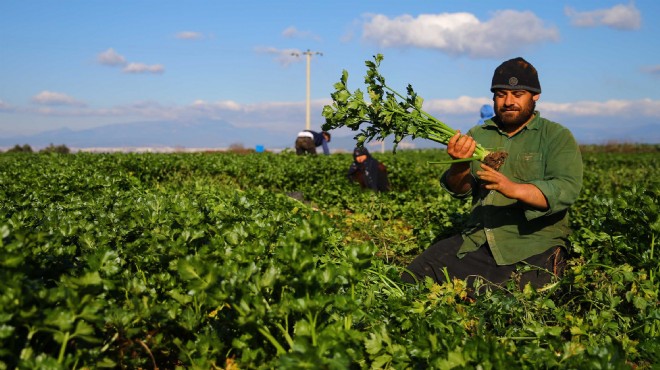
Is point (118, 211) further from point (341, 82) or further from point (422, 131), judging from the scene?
point (422, 131)

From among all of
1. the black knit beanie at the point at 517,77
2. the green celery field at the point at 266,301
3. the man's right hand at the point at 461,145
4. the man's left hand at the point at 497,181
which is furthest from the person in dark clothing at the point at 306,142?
the man's left hand at the point at 497,181

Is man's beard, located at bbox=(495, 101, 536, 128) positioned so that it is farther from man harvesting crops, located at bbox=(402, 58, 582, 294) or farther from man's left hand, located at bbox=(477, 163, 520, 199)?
man's left hand, located at bbox=(477, 163, 520, 199)

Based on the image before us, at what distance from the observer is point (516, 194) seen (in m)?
3.66

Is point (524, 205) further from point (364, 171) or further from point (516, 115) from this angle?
point (364, 171)

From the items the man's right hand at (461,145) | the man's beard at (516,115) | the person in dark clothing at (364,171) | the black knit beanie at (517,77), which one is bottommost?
the person in dark clothing at (364,171)

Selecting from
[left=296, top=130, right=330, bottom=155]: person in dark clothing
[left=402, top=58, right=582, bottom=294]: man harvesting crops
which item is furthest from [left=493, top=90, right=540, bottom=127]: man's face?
[left=296, top=130, right=330, bottom=155]: person in dark clothing

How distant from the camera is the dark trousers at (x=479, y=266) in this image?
3.95 m

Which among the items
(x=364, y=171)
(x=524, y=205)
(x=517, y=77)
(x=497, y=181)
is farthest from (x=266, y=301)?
(x=364, y=171)

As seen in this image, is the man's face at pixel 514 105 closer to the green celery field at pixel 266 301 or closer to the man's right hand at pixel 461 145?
the man's right hand at pixel 461 145

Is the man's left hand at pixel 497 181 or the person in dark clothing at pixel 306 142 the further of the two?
the person in dark clothing at pixel 306 142

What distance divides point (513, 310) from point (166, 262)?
172 cm

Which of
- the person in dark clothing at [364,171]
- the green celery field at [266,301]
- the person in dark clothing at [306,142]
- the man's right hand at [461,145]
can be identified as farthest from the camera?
the person in dark clothing at [306,142]

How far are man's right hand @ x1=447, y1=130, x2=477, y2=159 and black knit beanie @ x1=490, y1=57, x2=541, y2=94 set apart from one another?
47 centimetres

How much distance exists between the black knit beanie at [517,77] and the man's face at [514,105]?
0.06 metres
